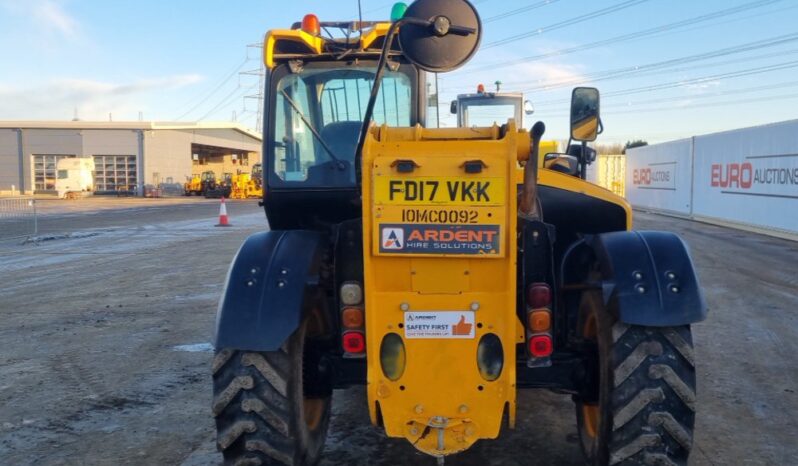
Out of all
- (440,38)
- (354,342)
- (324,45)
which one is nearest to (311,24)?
(324,45)

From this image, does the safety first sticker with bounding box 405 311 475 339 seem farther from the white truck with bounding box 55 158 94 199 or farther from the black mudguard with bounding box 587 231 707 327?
the white truck with bounding box 55 158 94 199

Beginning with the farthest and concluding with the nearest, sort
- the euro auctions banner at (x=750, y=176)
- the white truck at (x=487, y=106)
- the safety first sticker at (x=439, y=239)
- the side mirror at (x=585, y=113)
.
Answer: the euro auctions banner at (x=750, y=176) < the white truck at (x=487, y=106) < the side mirror at (x=585, y=113) < the safety first sticker at (x=439, y=239)

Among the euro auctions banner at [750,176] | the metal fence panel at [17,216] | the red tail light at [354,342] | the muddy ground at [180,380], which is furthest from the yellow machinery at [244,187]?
the red tail light at [354,342]

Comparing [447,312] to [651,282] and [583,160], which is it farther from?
[583,160]

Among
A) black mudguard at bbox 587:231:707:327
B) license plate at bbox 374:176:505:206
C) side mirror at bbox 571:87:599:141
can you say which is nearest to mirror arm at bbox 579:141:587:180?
side mirror at bbox 571:87:599:141

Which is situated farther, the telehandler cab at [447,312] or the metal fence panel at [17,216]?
the metal fence panel at [17,216]

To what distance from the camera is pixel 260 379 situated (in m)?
3.31

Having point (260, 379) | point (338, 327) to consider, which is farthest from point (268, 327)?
point (338, 327)

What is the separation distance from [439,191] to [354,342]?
2.80ft

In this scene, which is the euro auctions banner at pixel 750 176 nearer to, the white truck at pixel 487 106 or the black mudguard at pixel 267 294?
the white truck at pixel 487 106

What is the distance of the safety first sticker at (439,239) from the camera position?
2.99 m

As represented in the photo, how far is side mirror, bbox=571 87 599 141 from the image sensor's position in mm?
4809

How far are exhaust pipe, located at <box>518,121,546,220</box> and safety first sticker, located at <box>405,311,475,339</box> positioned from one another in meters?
0.55

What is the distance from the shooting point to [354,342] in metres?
3.34
